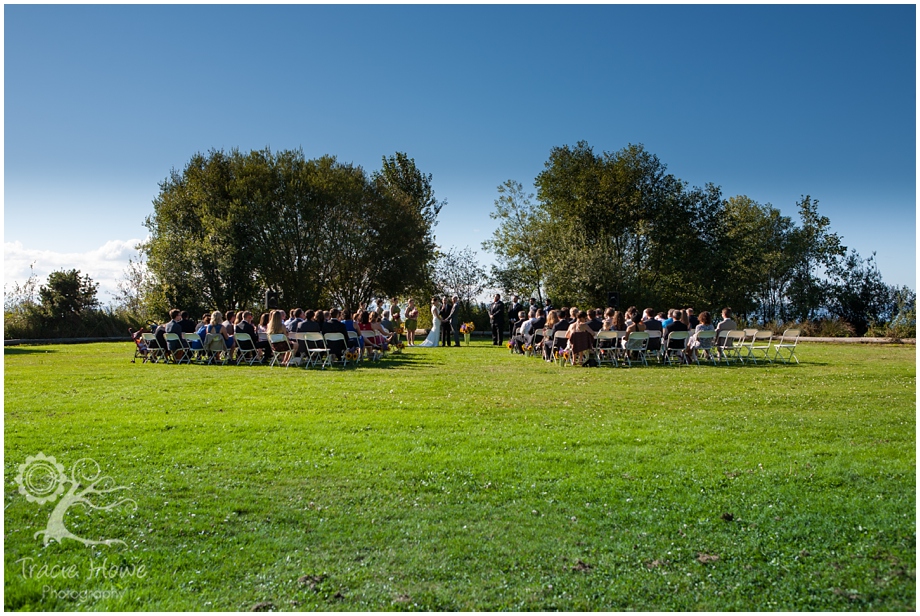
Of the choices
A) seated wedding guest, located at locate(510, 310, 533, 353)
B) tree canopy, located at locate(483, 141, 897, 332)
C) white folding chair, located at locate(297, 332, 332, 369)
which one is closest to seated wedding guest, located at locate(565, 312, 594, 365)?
seated wedding guest, located at locate(510, 310, 533, 353)

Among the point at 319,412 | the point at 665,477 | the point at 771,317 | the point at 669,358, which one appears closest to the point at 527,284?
the point at 771,317

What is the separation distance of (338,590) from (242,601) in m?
0.52

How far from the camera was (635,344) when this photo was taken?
17016mm

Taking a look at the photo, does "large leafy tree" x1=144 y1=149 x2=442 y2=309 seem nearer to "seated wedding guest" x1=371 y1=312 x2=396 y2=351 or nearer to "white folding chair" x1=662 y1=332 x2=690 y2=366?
"seated wedding guest" x1=371 y1=312 x2=396 y2=351

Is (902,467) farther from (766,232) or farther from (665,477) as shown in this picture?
(766,232)

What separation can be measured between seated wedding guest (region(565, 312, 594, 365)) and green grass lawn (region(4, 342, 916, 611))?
6239 mm

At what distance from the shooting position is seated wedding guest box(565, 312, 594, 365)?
16.7 metres

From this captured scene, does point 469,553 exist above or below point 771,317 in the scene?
below

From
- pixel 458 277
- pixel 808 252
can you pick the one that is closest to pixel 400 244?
pixel 458 277

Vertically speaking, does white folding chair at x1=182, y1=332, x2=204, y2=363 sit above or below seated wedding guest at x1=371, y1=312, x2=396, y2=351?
below

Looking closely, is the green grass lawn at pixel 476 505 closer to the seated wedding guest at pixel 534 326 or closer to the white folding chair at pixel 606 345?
the white folding chair at pixel 606 345

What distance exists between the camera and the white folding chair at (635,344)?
54.7 ft

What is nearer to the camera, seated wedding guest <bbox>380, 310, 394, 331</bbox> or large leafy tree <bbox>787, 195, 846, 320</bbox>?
seated wedding guest <bbox>380, 310, 394, 331</bbox>

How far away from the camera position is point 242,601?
385 cm
